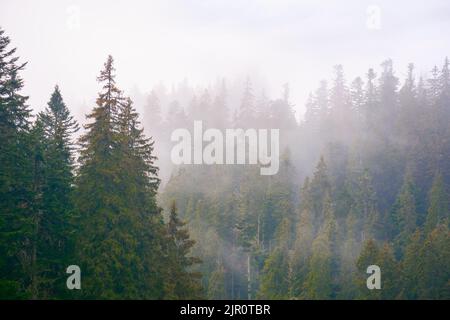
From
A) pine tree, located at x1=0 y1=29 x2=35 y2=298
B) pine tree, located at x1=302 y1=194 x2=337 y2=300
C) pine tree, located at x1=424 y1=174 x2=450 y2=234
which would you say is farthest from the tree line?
pine tree, located at x1=424 y1=174 x2=450 y2=234

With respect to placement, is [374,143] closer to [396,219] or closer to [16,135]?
[396,219]

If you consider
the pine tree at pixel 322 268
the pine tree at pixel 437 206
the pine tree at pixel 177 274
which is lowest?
the pine tree at pixel 322 268

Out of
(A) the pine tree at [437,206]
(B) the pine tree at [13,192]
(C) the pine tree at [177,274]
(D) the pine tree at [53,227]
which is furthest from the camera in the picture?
(A) the pine tree at [437,206]

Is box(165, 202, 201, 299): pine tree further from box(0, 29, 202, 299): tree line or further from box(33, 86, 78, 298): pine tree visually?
box(33, 86, 78, 298): pine tree

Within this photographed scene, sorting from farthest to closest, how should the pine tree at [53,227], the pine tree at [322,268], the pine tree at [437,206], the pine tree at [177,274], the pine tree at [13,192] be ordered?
the pine tree at [437,206]
the pine tree at [322,268]
the pine tree at [177,274]
the pine tree at [53,227]
the pine tree at [13,192]

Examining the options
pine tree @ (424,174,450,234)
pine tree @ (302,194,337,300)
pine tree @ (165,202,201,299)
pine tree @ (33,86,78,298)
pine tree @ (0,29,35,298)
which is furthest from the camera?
pine tree @ (424,174,450,234)

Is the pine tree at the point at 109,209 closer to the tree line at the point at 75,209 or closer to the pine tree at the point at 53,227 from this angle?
the tree line at the point at 75,209

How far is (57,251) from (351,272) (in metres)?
35.2

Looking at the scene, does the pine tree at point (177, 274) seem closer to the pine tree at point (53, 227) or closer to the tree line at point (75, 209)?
the tree line at point (75, 209)

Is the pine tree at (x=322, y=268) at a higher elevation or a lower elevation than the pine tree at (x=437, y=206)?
lower

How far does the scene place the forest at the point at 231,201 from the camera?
23922mm

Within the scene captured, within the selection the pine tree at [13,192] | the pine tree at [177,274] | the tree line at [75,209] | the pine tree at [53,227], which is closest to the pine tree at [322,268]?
the pine tree at [177,274]

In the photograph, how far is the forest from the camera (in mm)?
23922

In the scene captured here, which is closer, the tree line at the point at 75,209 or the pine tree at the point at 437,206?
the tree line at the point at 75,209
